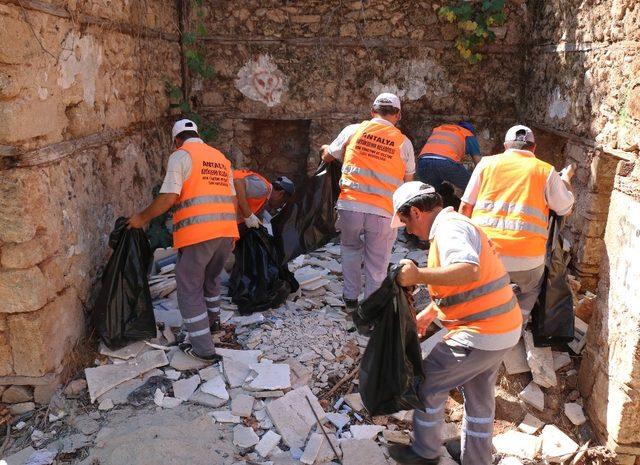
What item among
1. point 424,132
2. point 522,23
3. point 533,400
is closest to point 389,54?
point 424,132

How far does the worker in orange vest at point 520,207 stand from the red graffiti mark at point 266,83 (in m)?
3.99

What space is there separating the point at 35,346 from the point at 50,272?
493 mm

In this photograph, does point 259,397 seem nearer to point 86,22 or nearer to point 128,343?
point 128,343

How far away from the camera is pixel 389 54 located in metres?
7.13

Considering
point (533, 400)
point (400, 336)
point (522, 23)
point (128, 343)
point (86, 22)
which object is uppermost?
point (522, 23)

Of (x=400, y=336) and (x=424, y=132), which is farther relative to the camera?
(x=424, y=132)

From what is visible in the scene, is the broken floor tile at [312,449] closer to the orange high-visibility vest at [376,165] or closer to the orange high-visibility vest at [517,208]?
the orange high-visibility vest at [517,208]

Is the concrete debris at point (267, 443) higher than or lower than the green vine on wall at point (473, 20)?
lower

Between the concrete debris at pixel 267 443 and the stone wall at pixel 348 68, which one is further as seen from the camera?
the stone wall at pixel 348 68

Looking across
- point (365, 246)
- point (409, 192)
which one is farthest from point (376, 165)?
point (409, 192)

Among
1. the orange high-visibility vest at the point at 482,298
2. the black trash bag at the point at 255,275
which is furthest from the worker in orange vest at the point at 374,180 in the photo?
the orange high-visibility vest at the point at 482,298

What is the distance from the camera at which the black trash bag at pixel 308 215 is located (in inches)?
213

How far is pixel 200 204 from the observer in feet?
13.4

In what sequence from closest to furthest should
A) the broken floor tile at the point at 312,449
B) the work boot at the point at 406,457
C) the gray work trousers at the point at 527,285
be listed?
the work boot at the point at 406,457 → the broken floor tile at the point at 312,449 → the gray work trousers at the point at 527,285
